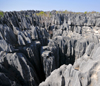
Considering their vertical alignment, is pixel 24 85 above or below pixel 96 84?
below

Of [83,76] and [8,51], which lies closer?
[83,76]

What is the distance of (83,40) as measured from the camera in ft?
27.6

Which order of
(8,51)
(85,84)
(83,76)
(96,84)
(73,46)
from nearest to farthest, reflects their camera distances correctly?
1. (96,84)
2. (85,84)
3. (83,76)
4. (8,51)
5. (73,46)

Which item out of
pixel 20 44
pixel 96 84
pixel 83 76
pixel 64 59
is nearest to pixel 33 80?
pixel 20 44

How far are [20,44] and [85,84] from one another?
5864mm

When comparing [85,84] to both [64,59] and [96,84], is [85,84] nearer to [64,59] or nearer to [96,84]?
[96,84]

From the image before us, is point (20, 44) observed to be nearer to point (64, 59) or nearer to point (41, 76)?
point (41, 76)

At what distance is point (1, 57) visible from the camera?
5.18 m

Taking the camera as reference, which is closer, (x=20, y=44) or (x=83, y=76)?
(x=83, y=76)

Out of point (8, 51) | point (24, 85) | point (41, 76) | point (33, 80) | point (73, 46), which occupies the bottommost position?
point (41, 76)

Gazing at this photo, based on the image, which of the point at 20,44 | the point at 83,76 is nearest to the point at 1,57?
Result: the point at 20,44

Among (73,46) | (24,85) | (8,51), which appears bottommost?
(24,85)

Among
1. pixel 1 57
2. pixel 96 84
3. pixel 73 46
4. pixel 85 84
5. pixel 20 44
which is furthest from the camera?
pixel 73 46

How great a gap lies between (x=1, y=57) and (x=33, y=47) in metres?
2.72
